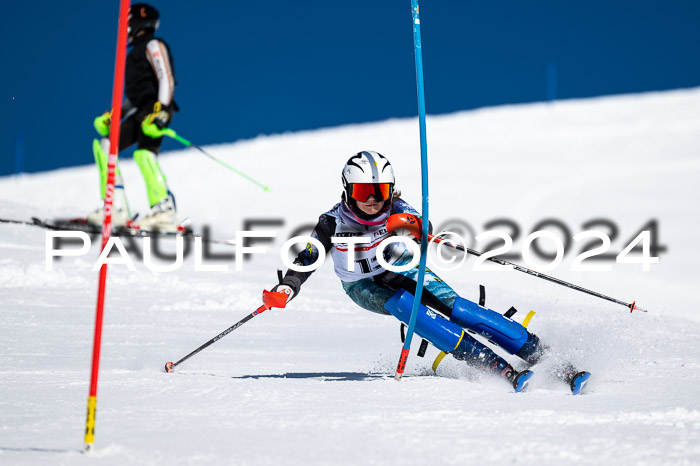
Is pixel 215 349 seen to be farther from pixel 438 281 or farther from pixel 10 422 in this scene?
pixel 10 422

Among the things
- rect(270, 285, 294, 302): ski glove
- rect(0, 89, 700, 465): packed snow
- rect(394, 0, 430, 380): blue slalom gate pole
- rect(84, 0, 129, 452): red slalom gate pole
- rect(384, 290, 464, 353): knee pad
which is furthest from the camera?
rect(270, 285, 294, 302): ski glove

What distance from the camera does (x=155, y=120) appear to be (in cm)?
939

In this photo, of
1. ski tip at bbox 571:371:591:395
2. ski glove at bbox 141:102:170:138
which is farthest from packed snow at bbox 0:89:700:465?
ski glove at bbox 141:102:170:138

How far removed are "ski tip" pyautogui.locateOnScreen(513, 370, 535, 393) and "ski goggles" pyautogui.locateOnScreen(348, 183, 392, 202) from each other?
1159mm

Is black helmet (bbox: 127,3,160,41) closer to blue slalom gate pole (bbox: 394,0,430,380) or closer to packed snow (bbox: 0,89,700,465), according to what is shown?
packed snow (bbox: 0,89,700,465)

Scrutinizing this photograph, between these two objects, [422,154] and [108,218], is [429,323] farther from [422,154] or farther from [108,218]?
[108,218]

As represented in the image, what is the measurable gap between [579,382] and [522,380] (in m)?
0.26

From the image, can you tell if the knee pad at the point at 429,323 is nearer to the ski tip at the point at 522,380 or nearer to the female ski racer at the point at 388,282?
the female ski racer at the point at 388,282

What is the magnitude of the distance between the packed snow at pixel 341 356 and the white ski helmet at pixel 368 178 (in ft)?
3.15

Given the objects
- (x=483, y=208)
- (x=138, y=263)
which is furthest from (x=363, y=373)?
(x=483, y=208)

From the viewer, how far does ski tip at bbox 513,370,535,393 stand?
4.06m

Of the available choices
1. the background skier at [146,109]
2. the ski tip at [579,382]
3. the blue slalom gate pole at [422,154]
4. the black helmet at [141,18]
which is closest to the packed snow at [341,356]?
the ski tip at [579,382]

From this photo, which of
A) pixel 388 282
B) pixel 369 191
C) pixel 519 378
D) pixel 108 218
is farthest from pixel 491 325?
pixel 108 218

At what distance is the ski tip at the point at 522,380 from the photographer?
4.06m
